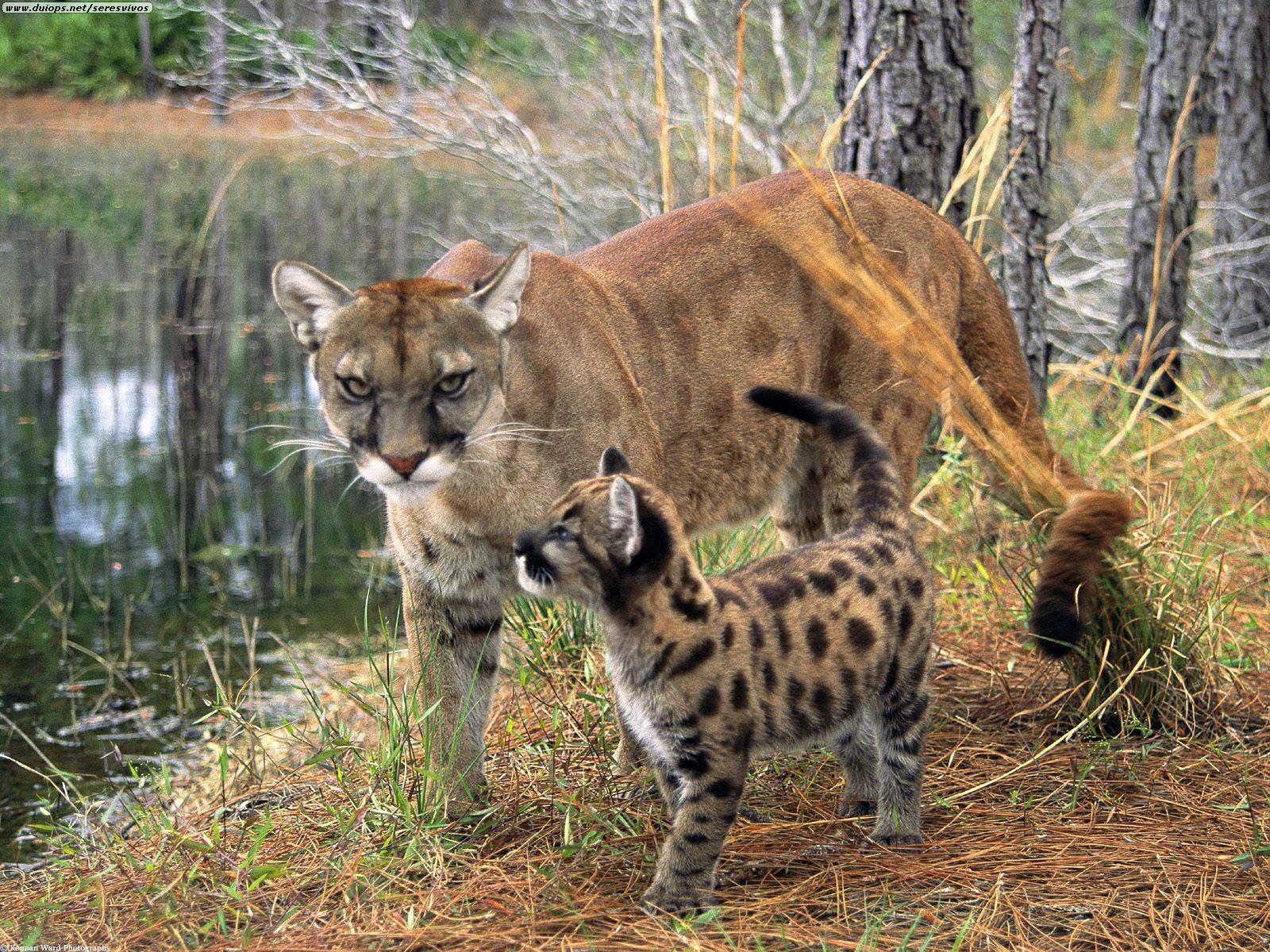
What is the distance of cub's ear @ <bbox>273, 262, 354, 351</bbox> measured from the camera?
3.70 meters

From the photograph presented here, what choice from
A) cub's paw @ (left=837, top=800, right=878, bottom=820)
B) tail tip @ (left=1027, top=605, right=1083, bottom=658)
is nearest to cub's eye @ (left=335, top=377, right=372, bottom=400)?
cub's paw @ (left=837, top=800, right=878, bottom=820)

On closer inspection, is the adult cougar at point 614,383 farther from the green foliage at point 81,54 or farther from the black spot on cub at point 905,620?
the green foliage at point 81,54

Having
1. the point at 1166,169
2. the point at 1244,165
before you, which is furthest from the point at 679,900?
the point at 1244,165

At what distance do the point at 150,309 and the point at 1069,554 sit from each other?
460 inches

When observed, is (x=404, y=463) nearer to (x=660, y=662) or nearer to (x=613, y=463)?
(x=613, y=463)

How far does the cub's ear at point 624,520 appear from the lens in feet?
10.0

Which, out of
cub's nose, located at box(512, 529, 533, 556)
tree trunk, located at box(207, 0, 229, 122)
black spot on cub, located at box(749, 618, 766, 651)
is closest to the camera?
cub's nose, located at box(512, 529, 533, 556)

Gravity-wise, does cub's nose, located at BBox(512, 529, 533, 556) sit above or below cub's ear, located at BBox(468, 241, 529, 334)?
below

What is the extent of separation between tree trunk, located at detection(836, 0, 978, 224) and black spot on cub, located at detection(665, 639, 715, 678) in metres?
3.36

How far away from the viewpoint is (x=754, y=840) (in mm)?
3572

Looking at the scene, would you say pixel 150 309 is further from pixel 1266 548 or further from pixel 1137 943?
pixel 1137 943

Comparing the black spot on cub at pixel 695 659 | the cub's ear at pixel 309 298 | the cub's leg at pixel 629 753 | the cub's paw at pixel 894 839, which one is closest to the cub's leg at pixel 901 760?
the cub's paw at pixel 894 839

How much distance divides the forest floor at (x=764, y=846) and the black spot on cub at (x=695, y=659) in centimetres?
58

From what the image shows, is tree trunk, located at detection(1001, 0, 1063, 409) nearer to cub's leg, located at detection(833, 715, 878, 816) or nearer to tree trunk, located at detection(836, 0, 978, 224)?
tree trunk, located at detection(836, 0, 978, 224)
